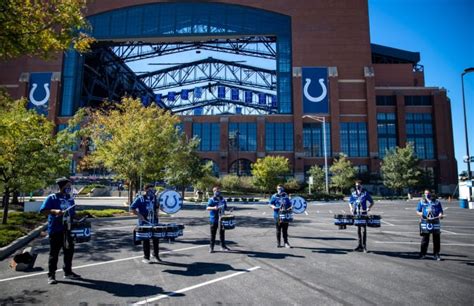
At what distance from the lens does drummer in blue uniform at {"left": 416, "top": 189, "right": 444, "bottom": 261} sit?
8.85 metres

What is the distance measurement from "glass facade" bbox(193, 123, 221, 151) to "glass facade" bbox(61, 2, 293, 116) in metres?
14.8

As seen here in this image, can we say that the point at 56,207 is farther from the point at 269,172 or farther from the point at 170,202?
the point at 269,172

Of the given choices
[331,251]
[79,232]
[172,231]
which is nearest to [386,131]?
[331,251]

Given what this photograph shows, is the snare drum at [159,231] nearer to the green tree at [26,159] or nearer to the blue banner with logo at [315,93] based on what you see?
the green tree at [26,159]

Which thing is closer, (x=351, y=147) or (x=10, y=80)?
(x=351, y=147)

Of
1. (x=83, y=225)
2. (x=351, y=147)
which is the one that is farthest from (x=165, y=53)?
(x=83, y=225)

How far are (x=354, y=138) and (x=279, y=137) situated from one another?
15.2m

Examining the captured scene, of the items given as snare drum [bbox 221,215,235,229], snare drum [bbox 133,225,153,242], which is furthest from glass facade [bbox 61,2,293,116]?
snare drum [bbox 133,225,153,242]

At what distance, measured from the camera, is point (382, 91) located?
69.1 meters

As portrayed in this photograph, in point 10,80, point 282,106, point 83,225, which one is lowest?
point 83,225

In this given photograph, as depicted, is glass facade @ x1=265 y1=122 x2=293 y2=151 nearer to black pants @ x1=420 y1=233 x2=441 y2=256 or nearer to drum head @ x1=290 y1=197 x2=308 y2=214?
drum head @ x1=290 y1=197 x2=308 y2=214

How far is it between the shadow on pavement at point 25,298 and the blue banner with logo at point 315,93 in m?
62.4

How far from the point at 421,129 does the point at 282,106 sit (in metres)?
30.9

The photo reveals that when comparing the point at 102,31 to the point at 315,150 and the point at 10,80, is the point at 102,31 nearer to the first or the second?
the point at 10,80
